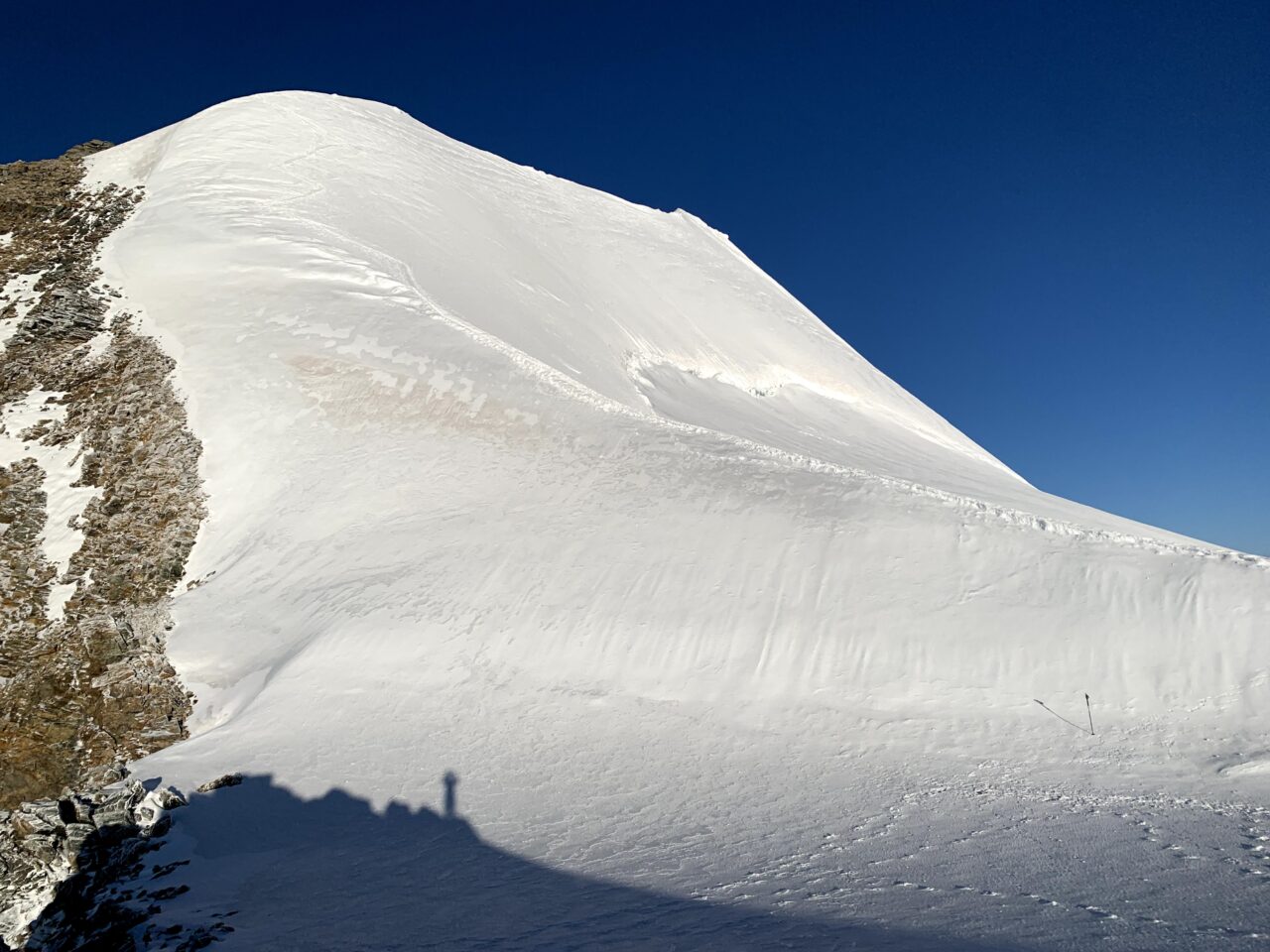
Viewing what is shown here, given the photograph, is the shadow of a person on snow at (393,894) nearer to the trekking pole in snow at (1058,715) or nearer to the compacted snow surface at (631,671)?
the compacted snow surface at (631,671)

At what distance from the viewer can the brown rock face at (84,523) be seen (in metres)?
13.6

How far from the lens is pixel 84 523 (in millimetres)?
17734

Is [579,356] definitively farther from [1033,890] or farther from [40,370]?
[1033,890]

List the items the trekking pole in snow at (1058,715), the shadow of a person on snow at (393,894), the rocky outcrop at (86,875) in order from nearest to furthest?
the shadow of a person on snow at (393,894)
the rocky outcrop at (86,875)
the trekking pole in snow at (1058,715)

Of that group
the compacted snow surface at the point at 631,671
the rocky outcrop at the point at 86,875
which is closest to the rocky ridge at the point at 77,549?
the rocky outcrop at the point at 86,875

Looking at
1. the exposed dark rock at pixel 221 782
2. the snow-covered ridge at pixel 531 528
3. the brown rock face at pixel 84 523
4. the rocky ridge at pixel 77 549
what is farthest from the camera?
the brown rock face at pixel 84 523

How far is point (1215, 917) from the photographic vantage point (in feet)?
18.2

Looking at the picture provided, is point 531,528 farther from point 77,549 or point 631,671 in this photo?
point 77,549

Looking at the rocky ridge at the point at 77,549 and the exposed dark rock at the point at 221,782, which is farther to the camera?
the exposed dark rock at the point at 221,782

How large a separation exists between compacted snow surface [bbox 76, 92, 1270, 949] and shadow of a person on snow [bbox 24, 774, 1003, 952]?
0.05 metres

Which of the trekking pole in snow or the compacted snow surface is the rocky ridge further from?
the trekking pole in snow

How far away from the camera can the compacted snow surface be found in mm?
6957

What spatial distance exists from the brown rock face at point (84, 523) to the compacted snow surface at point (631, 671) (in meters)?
0.71

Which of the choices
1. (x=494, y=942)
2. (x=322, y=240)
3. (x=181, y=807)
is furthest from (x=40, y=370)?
(x=494, y=942)
